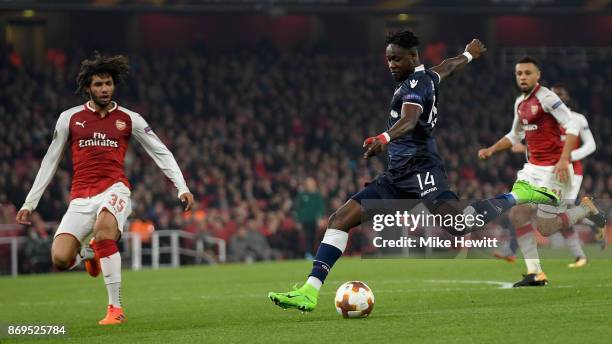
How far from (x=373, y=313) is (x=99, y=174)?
270 centimetres

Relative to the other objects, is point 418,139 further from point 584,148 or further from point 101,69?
point 584,148

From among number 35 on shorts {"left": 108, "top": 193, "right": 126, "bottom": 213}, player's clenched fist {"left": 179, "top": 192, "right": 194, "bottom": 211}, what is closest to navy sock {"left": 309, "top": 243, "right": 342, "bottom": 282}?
player's clenched fist {"left": 179, "top": 192, "right": 194, "bottom": 211}

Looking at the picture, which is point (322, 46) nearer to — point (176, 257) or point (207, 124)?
point (207, 124)

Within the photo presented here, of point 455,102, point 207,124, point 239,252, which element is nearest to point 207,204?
point 239,252

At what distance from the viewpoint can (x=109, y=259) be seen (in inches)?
390

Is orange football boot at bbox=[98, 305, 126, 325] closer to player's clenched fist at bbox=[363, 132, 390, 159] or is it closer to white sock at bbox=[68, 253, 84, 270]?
white sock at bbox=[68, 253, 84, 270]

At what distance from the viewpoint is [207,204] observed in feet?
88.1

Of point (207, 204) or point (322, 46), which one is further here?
point (322, 46)

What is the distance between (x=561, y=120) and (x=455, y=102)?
22630 mm

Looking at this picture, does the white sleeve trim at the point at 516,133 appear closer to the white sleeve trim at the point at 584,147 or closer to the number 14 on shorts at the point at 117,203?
the white sleeve trim at the point at 584,147

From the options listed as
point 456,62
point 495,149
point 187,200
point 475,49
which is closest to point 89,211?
point 187,200

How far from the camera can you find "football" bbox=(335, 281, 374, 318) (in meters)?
9.07

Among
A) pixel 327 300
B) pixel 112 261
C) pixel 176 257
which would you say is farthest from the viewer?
pixel 176 257

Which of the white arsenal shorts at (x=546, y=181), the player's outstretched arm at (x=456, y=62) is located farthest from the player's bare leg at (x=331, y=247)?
the white arsenal shorts at (x=546, y=181)
